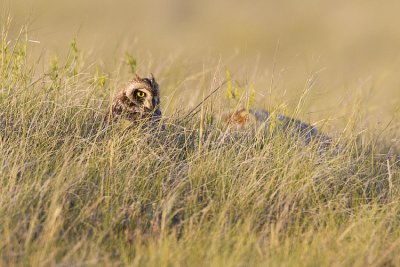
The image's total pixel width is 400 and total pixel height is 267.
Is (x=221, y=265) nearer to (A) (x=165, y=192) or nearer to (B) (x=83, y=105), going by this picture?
(A) (x=165, y=192)

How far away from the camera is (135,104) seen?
5586mm

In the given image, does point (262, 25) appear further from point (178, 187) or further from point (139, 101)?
point (178, 187)

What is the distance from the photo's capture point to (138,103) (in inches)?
219

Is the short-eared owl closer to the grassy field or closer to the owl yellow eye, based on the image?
the owl yellow eye

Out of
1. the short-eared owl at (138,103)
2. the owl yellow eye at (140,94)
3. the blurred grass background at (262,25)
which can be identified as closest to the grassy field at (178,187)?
the short-eared owl at (138,103)

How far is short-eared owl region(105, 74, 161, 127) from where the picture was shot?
18.0ft

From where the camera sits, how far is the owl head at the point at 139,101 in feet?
18.0

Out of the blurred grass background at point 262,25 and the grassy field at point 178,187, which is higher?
the blurred grass background at point 262,25

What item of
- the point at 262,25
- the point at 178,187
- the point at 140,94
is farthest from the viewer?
the point at 262,25

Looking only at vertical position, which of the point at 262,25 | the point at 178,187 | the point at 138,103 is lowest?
the point at 178,187

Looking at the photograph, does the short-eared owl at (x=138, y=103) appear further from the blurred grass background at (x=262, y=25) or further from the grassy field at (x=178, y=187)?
the blurred grass background at (x=262, y=25)

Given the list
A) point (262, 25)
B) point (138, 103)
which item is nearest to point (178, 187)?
point (138, 103)

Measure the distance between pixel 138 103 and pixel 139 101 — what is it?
0.05ft

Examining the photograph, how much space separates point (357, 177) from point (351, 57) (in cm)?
1338
